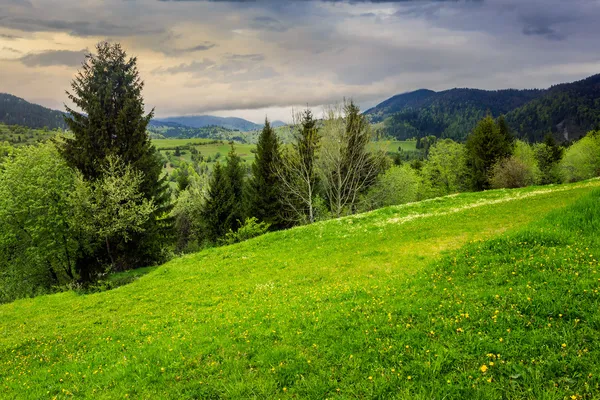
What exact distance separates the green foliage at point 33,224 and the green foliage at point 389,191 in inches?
1434

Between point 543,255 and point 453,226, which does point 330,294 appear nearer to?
point 543,255

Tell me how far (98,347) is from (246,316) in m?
5.61

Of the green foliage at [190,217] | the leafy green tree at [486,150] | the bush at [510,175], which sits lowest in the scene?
the green foliage at [190,217]

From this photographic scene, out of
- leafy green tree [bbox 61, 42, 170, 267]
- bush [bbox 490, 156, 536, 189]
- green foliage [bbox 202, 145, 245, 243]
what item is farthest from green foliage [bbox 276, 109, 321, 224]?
bush [bbox 490, 156, 536, 189]

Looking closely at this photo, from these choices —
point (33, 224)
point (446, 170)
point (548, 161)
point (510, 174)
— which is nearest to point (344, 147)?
point (33, 224)

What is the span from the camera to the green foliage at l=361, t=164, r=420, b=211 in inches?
2024

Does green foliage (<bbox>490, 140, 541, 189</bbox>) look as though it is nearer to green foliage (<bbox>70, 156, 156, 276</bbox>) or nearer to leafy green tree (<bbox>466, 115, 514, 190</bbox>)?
leafy green tree (<bbox>466, 115, 514, 190</bbox>)

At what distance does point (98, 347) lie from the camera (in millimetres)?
11758

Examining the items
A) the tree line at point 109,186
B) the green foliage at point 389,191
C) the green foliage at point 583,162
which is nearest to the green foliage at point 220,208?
the tree line at point 109,186

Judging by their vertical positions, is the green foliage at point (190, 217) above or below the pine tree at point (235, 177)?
below

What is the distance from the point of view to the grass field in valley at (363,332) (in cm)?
674

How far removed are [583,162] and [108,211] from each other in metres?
104

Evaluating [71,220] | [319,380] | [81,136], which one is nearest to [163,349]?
[319,380]

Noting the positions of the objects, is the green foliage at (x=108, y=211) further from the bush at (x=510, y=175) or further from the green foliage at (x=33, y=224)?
the bush at (x=510, y=175)
